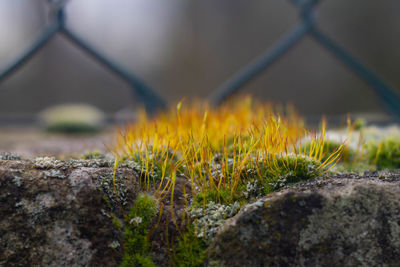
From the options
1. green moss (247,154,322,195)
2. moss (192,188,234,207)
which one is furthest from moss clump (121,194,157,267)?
green moss (247,154,322,195)

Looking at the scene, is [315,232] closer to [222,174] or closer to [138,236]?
[222,174]

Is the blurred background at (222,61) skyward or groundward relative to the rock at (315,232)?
skyward

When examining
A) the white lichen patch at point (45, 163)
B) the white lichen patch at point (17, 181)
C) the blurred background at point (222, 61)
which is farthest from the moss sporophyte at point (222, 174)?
the blurred background at point (222, 61)

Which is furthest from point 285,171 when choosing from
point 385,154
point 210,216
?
point 385,154

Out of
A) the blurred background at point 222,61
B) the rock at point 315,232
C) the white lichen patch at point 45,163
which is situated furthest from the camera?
the blurred background at point 222,61

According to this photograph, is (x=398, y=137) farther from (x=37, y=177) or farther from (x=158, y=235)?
(x=37, y=177)

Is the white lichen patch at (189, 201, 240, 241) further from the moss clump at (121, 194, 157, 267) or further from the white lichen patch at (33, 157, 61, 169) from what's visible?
the white lichen patch at (33, 157, 61, 169)

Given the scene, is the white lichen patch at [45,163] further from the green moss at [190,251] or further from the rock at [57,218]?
the green moss at [190,251]
